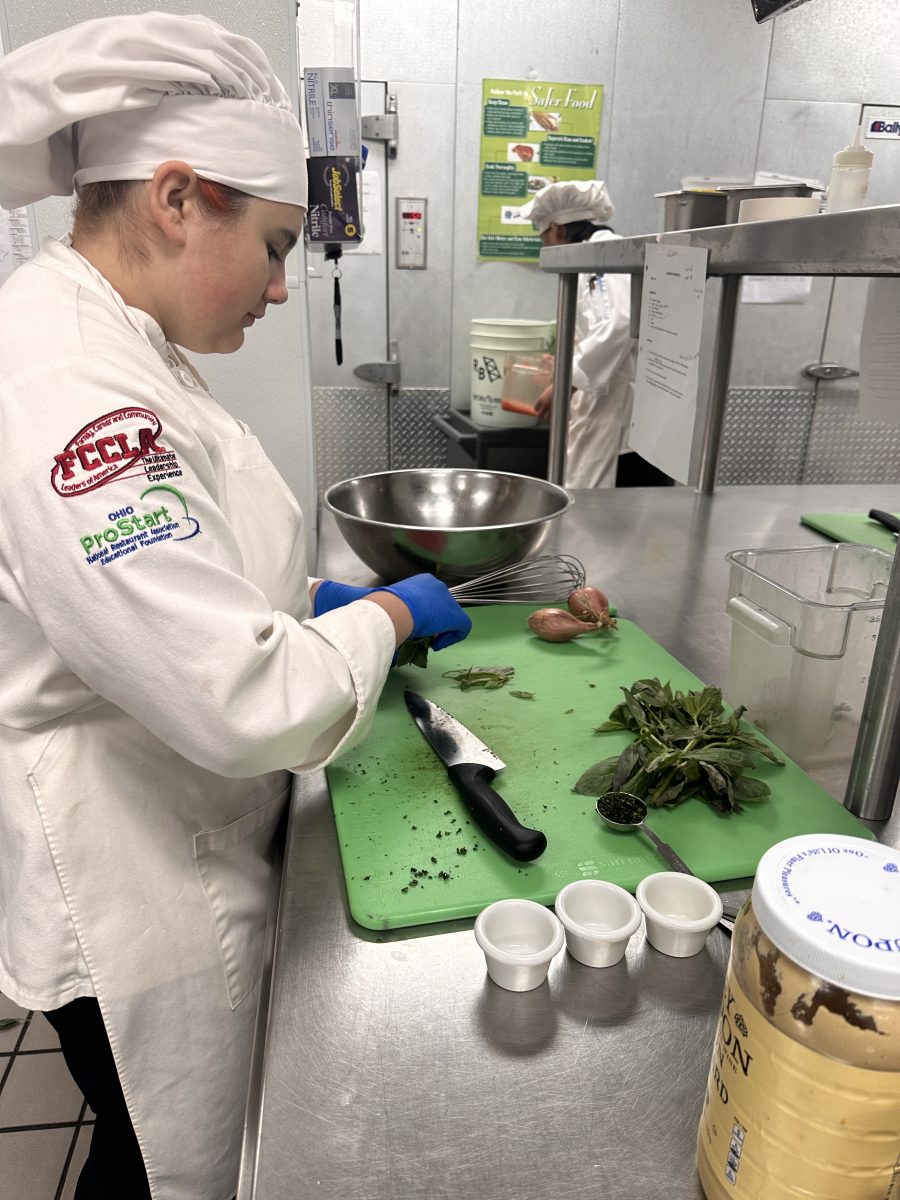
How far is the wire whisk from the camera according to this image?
1.44 metres

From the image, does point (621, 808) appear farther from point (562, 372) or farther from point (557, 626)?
point (562, 372)

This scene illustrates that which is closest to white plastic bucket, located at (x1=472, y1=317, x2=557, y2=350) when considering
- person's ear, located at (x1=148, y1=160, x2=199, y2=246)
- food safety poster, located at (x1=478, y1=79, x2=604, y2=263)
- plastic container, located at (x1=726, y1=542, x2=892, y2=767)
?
food safety poster, located at (x1=478, y1=79, x2=604, y2=263)

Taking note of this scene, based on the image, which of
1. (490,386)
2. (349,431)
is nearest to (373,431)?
(349,431)

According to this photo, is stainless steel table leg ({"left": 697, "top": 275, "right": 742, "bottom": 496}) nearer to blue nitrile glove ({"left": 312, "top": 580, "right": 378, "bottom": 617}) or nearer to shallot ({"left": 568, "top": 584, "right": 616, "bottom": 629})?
shallot ({"left": 568, "top": 584, "right": 616, "bottom": 629})

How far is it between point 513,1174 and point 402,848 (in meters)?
0.33

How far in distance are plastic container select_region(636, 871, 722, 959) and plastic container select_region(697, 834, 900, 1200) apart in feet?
0.75

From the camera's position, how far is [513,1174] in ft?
1.83

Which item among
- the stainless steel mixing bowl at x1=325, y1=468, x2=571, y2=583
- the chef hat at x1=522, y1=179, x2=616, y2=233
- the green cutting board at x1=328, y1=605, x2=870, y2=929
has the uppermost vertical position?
the chef hat at x1=522, y1=179, x2=616, y2=233

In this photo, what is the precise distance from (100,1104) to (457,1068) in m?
0.63

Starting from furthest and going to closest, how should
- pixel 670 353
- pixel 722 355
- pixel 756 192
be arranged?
1. pixel 722 355
2. pixel 756 192
3. pixel 670 353

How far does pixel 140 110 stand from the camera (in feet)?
2.68

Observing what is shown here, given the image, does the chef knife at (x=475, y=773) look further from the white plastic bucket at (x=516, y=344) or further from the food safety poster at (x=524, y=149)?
the food safety poster at (x=524, y=149)

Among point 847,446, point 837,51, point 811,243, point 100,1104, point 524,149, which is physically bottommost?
point 100,1104

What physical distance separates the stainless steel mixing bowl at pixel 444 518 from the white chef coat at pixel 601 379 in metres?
1.81
